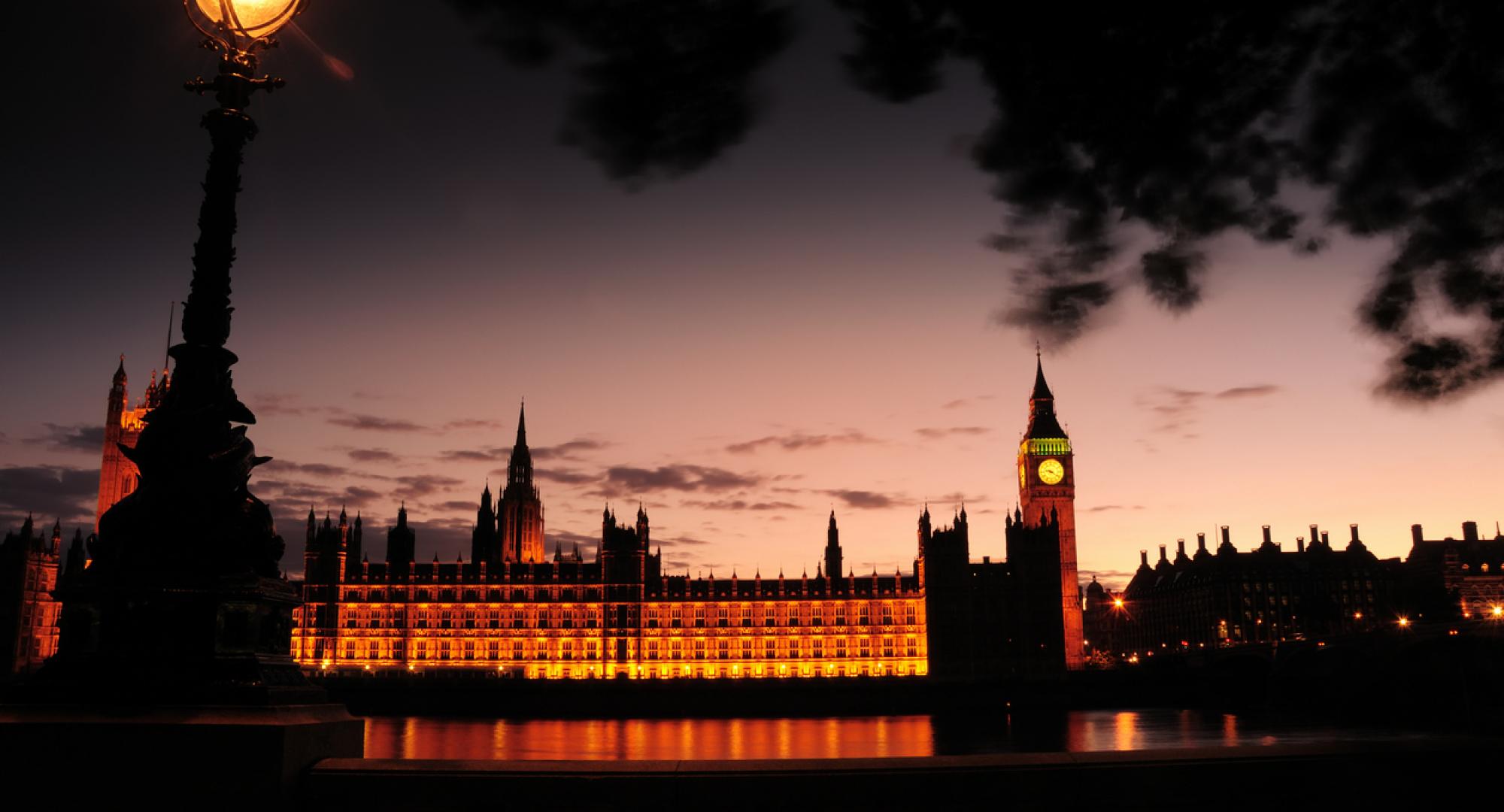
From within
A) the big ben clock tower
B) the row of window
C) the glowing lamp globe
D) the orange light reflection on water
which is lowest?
the orange light reflection on water

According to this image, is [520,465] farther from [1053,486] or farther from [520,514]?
[1053,486]

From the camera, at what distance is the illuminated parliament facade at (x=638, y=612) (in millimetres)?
Answer: 107438

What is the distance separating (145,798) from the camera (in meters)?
6.37

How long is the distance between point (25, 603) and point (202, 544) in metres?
118

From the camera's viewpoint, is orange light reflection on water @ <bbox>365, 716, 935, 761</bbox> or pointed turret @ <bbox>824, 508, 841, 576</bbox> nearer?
orange light reflection on water @ <bbox>365, 716, 935, 761</bbox>

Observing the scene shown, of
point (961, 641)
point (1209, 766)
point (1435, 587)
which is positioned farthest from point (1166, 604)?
point (1209, 766)

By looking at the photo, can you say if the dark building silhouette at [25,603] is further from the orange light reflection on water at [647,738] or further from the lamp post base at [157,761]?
the lamp post base at [157,761]

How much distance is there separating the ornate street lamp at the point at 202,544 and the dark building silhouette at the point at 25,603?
11199 cm

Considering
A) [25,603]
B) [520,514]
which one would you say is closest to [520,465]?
[520,514]

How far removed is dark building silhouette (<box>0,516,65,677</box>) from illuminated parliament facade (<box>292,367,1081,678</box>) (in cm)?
2334

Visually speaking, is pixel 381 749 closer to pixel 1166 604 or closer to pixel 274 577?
pixel 274 577

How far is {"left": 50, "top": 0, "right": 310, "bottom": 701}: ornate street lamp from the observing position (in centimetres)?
715

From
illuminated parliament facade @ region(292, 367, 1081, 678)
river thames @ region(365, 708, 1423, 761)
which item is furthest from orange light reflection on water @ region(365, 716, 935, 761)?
illuminated parliament facade @ region(292, 367, 1081, 678)

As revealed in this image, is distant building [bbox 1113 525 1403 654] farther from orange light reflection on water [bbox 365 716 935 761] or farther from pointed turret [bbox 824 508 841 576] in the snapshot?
orange light reflection on water [bbox 365 716 935 761]
